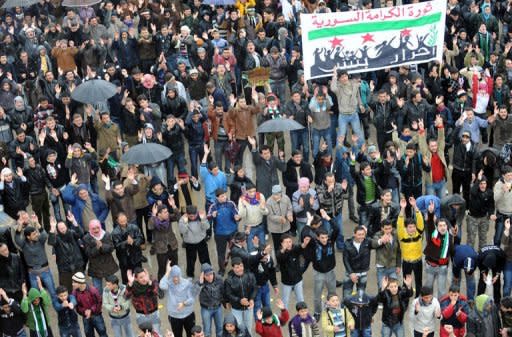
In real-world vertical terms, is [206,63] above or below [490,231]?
above

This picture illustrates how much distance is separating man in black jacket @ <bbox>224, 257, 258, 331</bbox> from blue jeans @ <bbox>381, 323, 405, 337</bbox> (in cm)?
184

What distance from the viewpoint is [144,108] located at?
58.3 feet

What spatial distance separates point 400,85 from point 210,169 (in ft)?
15.7

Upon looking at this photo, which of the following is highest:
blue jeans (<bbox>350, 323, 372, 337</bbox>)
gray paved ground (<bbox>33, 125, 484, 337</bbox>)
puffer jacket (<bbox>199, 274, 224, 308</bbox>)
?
puffer jacket (<bbox>199, 274, 224, 308</bbox>)

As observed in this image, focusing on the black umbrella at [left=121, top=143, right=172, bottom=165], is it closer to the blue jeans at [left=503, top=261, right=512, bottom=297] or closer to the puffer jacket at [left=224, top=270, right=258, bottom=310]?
the puffer jacket at [left=224, top=270, right=258, bottom=310]

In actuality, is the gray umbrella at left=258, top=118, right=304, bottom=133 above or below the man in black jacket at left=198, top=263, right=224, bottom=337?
above

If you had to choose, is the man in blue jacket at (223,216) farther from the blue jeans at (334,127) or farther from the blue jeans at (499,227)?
the blue jeans at (334,127)

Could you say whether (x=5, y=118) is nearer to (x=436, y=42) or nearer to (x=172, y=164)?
(x=172, y=164)

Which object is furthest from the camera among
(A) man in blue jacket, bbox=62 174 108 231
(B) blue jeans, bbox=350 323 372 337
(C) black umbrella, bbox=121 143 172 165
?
(C) black umbrella, bbox=121 143 172 165

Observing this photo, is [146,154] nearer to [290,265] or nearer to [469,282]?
[290,265]

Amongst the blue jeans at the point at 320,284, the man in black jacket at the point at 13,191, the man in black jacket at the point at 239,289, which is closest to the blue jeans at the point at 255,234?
the blue jeans at the point at 320,284

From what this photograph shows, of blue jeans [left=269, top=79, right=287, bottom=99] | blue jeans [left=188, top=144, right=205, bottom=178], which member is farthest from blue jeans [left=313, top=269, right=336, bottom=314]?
blue jeans [left=269, top=79, right=287, bottom=99]

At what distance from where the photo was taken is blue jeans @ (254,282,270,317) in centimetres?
1355

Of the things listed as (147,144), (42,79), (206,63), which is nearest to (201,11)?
(206,63)
